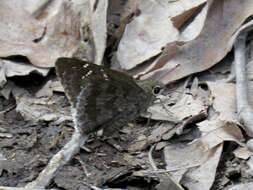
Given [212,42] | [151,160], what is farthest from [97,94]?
[212,42]

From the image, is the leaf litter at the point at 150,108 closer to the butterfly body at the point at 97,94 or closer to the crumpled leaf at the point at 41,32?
the crumpled leaf at the point at 41,32

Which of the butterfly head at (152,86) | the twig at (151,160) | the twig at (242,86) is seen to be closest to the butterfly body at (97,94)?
the butterfly head at (152,86)

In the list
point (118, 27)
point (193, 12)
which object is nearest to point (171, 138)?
point (193, 12)

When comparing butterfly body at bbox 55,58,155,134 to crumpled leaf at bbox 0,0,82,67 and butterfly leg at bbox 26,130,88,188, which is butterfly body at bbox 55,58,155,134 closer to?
butterfly leg at bbox 26,130,88,188

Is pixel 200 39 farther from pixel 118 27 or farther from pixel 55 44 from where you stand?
pixel 55 44

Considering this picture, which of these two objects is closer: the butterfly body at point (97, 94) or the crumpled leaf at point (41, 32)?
the butterfly body at point (97, 94)

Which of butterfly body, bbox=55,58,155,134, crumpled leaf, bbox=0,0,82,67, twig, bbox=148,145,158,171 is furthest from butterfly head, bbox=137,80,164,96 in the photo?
crumpled leaf, bbox=0,0,82,67

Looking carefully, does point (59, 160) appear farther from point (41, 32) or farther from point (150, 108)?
point (41, 32)
